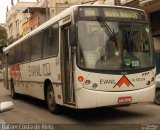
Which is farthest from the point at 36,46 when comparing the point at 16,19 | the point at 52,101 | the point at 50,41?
the point at 16,19

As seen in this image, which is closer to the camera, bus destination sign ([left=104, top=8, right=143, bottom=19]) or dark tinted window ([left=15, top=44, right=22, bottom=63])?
bus destination sign ([left=104, top=8, right=143, bottom=19])

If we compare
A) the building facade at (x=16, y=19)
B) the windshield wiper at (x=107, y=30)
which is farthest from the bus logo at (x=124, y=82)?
the building facade at (x=16, y=19)

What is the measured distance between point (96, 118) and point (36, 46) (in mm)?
4324

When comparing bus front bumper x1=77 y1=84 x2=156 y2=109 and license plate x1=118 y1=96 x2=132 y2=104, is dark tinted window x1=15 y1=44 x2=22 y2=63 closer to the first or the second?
bus front bumper x1=77 y1=84 x2=156 y2=109

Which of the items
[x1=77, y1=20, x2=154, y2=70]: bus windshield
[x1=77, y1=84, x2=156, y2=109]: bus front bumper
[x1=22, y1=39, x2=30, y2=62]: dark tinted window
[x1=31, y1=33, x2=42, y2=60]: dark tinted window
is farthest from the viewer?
[x1=22, y1=39, x2=30, y2=62]: dark tinted window

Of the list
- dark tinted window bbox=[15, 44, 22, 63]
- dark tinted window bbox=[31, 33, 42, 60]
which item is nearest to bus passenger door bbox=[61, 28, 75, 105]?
dark tinted window bbox=[31, 33, 42, 60]

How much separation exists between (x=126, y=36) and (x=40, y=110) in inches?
184

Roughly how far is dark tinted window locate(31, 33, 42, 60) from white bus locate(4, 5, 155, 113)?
1.85 metres

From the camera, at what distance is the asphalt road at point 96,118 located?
399 inches

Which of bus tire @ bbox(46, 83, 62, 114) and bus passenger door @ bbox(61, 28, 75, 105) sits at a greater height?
bus passenger door @ bbox(61, 28, 75, 105)

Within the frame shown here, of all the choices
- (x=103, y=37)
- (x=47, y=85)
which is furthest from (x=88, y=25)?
(x=47, y=85)

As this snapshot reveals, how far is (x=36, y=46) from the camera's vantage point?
1469 centimetres

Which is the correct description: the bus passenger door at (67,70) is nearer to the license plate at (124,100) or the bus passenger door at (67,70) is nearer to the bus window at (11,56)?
the license plate at (124,100)

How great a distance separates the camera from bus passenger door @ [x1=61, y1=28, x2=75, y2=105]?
10.9m
